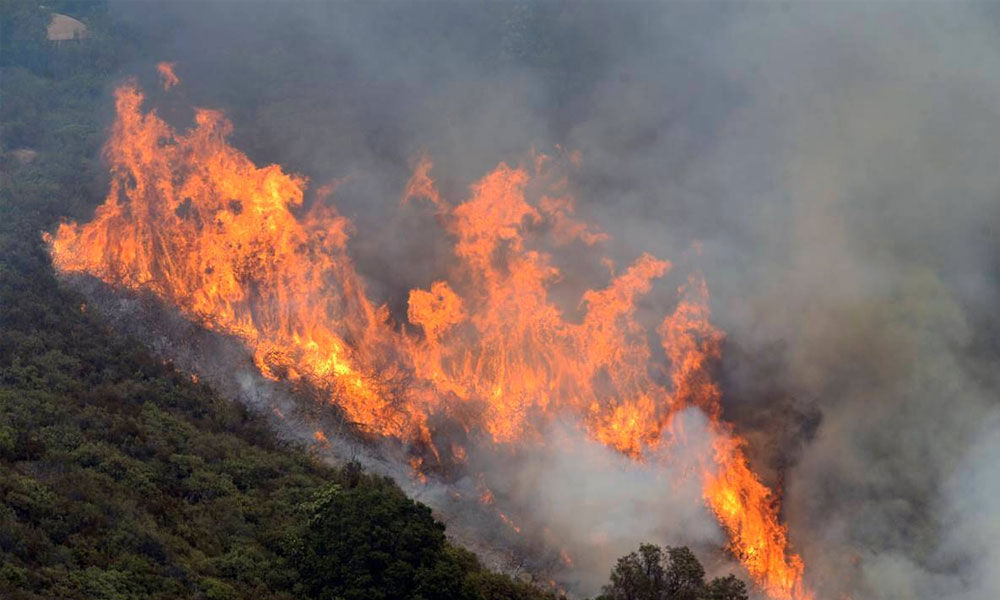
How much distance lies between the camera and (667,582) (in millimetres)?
38812

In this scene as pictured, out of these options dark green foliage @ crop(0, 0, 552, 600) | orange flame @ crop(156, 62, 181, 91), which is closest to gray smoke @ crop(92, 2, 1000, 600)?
orange flame @ crop(156, 62, 181, 91)

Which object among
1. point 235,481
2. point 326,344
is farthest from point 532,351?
point 235,481

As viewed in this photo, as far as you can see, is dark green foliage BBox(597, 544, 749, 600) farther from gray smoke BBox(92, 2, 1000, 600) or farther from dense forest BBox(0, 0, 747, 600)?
gray smoke BBox(92, 2, 1000, 600)

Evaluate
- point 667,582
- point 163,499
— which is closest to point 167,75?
point 163,499

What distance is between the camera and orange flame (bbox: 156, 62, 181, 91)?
227 feet

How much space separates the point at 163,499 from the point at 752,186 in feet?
115

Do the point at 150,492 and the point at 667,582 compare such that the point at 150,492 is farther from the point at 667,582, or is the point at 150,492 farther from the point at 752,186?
the point at 752,186

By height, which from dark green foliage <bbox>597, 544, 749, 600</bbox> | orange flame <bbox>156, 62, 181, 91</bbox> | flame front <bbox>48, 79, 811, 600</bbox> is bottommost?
dark green foliage <bbox>597, 544, 749, 600</bbox>

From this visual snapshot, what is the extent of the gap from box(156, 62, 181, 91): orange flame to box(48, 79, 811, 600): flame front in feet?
32.5

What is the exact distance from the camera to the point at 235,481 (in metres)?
45.2

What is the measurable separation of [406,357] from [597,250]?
11526mm

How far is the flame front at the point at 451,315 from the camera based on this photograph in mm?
49375

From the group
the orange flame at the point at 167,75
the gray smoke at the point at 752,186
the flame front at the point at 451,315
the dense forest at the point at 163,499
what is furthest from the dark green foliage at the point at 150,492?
the orange flame at the point at 167,75

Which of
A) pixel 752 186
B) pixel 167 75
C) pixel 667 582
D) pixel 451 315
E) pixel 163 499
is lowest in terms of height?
pixel 163 499
